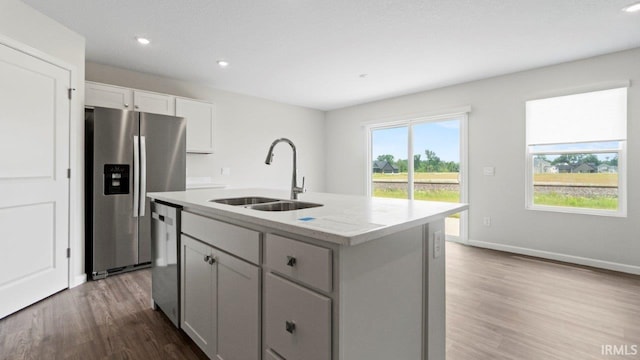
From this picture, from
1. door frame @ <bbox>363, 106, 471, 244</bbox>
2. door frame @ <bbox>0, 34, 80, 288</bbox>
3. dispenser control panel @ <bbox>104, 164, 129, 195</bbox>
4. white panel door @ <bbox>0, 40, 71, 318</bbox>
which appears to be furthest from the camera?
door frame @ <bbox>363, 106, 471, 244</bbox>

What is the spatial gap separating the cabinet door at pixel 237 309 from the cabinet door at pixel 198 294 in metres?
0.08

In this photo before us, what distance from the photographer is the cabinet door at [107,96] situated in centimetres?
316

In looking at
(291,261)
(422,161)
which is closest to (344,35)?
(291,261)

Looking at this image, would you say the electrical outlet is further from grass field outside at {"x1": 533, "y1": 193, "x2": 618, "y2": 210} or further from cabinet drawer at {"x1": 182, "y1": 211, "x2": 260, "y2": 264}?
grass field outside at {"x1": 533, "y1": 193, "x2": 618, "y2": 210}

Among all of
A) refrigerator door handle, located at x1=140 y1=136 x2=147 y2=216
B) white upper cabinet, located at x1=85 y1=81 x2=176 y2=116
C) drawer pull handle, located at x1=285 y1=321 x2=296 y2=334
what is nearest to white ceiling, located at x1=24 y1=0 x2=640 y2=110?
white upper cabinet, located at x1=85 y1=81 x2=176 y2=116

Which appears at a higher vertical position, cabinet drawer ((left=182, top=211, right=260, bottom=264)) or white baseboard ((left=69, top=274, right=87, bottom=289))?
cabinet drawer ((left=182, top=211, right=260, bottom=264))

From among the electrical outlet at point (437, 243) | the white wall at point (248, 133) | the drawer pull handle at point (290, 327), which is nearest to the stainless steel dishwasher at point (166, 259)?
the drawer pull handle at point (290, 327)

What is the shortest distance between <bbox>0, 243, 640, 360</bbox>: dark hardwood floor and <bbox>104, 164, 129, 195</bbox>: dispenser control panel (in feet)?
2.95

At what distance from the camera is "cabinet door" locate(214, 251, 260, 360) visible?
1299 millimetres

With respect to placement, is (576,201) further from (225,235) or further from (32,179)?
(32,179)

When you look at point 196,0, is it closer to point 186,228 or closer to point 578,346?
point 186,228

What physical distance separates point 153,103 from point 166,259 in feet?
7.90

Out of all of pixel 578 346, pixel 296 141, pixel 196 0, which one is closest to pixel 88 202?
pixel 196 0

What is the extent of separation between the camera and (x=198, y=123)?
4.07 m
